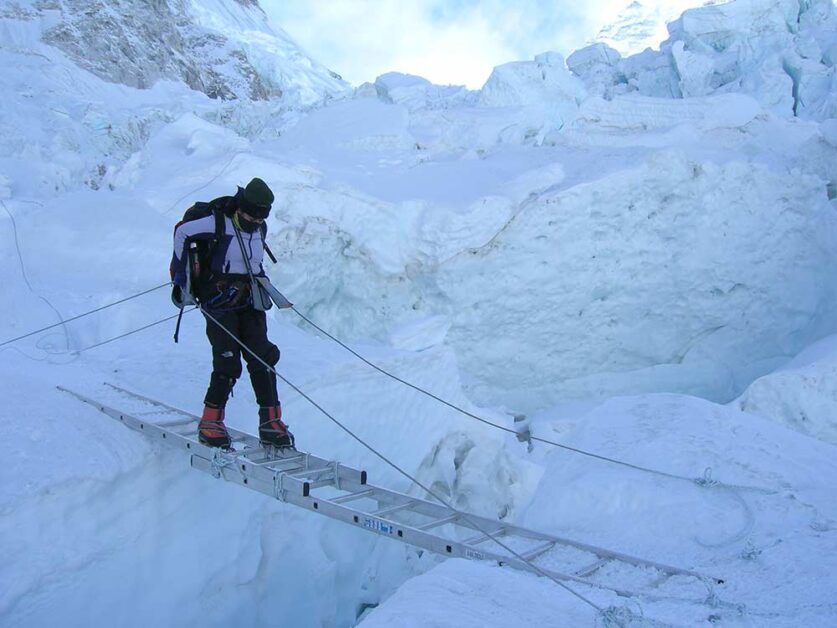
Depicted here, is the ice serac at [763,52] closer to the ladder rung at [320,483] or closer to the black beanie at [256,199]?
the black beanie at [256,199]

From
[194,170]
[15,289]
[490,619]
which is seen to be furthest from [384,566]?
[194,170]

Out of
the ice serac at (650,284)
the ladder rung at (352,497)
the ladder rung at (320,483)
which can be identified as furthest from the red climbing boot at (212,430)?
A: the ice serac at (650,284)

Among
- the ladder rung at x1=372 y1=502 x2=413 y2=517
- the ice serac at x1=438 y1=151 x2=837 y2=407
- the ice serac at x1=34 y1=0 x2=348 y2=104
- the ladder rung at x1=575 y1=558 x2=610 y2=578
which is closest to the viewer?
the ladder rung at x1=575 y1=558 x2=610 y2=578

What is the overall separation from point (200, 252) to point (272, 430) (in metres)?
0.83

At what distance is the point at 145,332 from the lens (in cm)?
466

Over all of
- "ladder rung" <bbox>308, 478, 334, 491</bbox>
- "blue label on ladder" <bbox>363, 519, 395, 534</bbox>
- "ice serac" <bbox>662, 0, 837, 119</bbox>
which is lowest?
"blue label on ladder" <bbox>363, 519, 395, 534</bbox>

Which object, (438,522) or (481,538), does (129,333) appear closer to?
(438,522)

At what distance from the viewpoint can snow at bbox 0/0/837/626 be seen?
9.31 ft

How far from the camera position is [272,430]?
3.19 m

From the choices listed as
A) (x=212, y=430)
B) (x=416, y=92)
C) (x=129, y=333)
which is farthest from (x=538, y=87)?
(x=212, y=430)

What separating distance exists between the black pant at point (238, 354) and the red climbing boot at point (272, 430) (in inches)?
1.5

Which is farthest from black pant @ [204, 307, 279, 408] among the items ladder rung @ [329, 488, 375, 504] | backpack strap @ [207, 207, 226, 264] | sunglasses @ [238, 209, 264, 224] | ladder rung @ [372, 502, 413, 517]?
ladder rung @ [372, 502, 413, 517]

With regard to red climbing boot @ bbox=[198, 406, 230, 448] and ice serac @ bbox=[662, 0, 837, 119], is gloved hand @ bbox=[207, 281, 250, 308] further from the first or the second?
ice serac @ bbox=[662, 0, 837, 119]

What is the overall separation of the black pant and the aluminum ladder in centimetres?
22
